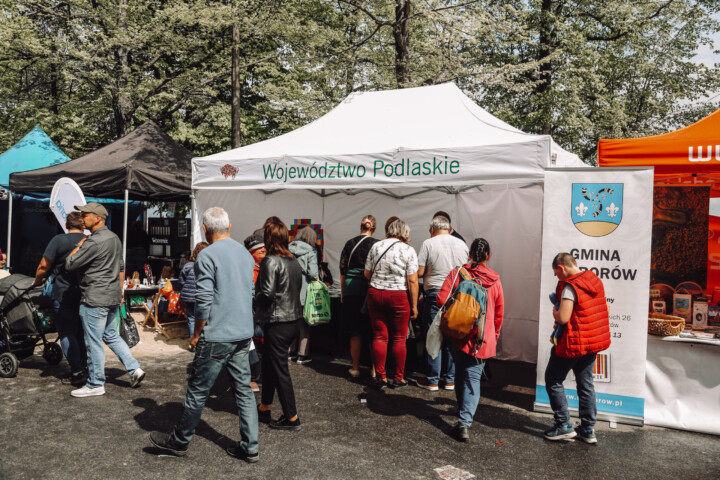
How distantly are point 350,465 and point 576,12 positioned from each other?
1711cm

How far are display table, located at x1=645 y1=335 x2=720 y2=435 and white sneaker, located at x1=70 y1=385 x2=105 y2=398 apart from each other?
476cm

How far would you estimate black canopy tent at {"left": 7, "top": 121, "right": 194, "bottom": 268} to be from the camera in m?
7.78

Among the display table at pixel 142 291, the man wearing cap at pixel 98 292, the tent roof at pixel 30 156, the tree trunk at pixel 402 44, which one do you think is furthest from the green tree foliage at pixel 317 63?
the man wearing cap at pixel 98 292

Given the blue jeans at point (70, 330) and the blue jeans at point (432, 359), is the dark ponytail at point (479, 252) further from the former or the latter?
the blue jeans at point (70, 330)

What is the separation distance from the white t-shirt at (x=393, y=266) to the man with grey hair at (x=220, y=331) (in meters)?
1.72

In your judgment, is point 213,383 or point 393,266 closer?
point 213,383

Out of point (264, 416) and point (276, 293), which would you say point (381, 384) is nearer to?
point (264, 416)

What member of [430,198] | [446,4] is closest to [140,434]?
[430,198]

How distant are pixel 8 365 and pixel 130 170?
3261 millimetres

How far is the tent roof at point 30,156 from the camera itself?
39.8 feet

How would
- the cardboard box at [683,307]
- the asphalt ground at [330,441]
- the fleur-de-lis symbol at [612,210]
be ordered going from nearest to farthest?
the asphalt ground at [330,441]
the fleur-de-lis symbol at [612,210]
the cardboard box at [683,307]

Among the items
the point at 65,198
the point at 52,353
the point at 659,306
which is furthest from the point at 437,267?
the point at 65,198

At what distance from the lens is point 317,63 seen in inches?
494

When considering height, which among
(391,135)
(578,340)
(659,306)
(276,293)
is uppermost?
(391,135)
